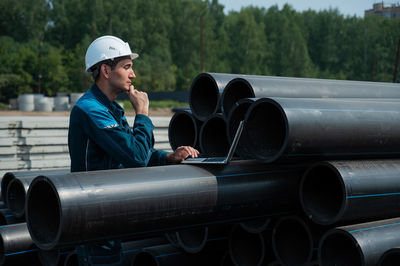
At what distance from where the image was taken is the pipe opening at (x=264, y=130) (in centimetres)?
304

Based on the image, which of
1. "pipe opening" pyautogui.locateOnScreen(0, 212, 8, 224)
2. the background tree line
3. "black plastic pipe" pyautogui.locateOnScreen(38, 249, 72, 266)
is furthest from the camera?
the background tree line

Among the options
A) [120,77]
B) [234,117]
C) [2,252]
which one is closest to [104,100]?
[120,77]

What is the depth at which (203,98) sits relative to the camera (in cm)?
429

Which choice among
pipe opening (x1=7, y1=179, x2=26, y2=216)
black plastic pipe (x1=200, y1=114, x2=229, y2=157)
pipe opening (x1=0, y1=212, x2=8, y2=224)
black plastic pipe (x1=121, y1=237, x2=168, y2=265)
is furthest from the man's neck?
pipe opening (x1=0, y1=212, x2=8, y2=224)

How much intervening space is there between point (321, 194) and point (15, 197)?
126 inches

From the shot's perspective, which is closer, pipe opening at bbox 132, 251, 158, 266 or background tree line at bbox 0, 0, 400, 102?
pipe opening at bbox 132, 251, 158, 266

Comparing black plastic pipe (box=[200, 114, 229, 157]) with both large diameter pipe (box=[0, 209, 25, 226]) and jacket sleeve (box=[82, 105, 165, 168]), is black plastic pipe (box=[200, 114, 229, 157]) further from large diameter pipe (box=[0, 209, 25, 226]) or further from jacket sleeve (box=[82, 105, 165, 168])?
large diameter pipe (box=[0, 209, 25, 226])

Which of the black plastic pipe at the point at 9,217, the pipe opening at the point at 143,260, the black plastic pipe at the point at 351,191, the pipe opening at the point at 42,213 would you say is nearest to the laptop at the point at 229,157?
the black plastic pipe at the point at 351,191

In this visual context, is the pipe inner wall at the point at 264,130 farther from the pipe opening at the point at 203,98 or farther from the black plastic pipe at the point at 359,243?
the pipe opening at the point at 203,98

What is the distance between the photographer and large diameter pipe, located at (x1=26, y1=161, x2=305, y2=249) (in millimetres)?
2396

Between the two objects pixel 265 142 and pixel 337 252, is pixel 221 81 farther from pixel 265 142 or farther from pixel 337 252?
pixel 337 252

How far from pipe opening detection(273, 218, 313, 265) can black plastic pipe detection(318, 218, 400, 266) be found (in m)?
0.36

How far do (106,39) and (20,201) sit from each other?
2.52 metres

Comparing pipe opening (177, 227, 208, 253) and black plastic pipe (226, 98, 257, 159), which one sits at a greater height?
black plastic pipe (226, 98, 257, 159)
